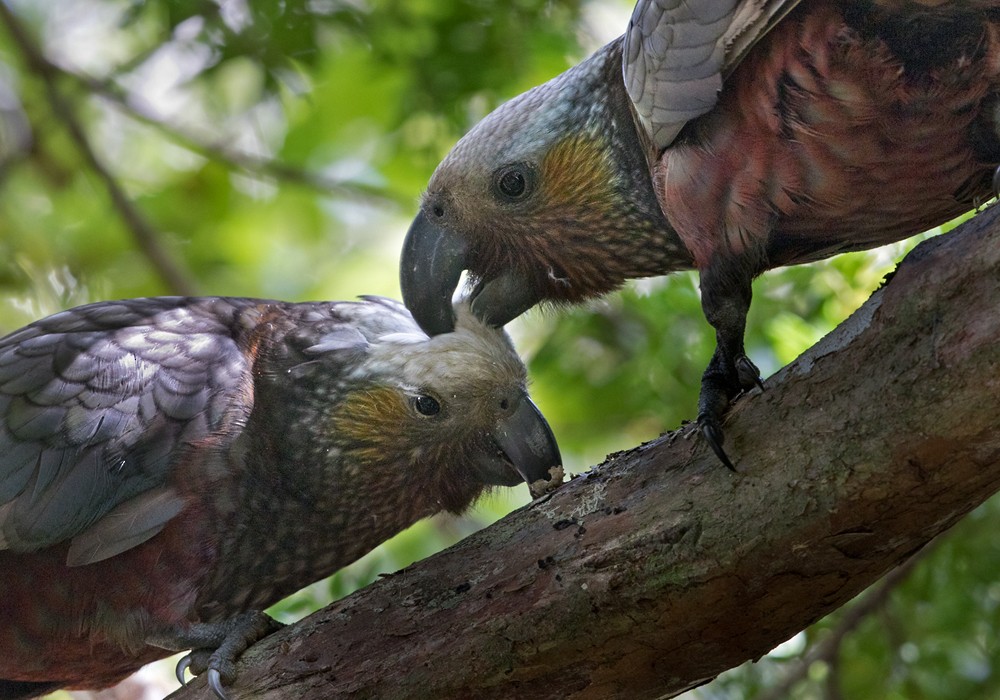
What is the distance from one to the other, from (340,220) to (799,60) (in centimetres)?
430

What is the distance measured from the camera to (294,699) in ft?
8.61

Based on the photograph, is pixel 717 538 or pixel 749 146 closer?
pixel 717 538

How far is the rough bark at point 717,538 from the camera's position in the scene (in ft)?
6.82

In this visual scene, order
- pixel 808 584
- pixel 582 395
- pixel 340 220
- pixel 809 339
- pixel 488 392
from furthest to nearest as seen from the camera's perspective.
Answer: pixel 340 220 < pixel 582 395 < pixel 809 339 < pixel 488 392 < pixel 808 584

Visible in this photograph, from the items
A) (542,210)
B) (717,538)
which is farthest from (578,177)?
(717,538)

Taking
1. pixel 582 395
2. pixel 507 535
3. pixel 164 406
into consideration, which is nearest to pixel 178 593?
pixel 164 406

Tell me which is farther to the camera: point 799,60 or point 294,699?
point 294,699

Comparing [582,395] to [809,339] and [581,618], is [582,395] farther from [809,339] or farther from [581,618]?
[581,618]

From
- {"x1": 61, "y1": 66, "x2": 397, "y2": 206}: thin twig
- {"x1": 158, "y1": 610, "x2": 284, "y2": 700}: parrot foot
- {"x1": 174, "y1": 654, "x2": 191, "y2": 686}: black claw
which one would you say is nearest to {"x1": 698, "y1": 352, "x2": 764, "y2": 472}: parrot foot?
{"x1": 158, "y1": 610, "x2": 284, "y2": 700}: parrot foot

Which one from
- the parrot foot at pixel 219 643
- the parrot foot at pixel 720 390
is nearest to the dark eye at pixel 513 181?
the parrot foot at pixel 720 390

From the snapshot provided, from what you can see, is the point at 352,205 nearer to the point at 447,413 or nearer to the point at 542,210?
the point at 447,413

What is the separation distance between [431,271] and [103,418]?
42.5 inches

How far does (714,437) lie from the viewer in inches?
93.5

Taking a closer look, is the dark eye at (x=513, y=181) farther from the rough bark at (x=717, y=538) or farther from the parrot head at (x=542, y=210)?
the rough bark at (x=717, y=538)
